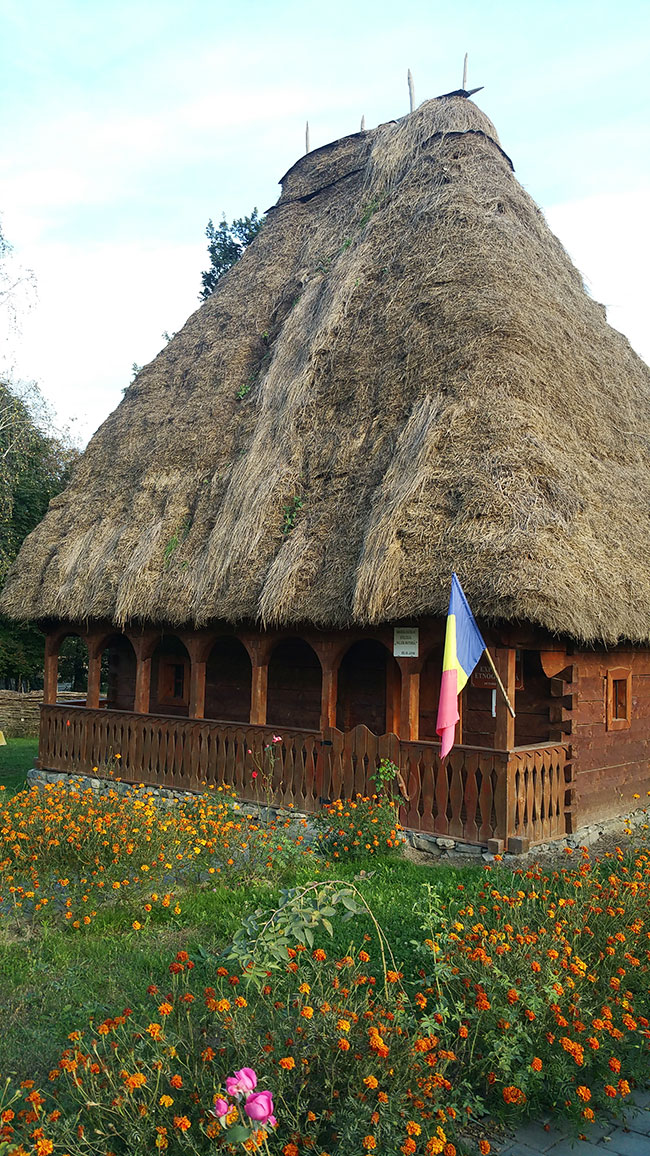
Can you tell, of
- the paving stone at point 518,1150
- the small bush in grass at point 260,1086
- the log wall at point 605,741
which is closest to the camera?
the small bush in grass at point 260,1086

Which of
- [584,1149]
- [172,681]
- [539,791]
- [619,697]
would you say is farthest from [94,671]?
[584,1149]

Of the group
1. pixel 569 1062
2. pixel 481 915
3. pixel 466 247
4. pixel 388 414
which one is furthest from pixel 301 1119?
pixel 466 247

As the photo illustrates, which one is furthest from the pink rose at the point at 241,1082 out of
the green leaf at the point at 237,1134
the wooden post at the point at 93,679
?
the wooden post at the point at 93,679

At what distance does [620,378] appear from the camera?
14.5 m

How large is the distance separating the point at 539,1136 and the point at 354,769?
6.23m

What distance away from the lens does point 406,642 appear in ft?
32.9

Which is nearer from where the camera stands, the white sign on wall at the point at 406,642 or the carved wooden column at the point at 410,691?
the white sign on wall at the point at 406,642

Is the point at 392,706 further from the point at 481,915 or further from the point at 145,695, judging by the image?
the point at 481,915

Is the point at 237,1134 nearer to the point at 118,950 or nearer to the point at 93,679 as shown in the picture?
the point at 118,950

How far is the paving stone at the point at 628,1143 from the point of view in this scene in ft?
13.3

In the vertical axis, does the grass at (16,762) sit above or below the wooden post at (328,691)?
below

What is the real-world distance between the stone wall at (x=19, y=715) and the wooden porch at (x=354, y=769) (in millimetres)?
13574

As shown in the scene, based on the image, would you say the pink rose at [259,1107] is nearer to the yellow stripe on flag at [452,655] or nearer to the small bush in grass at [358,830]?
the yellow stripe on flag at [452,655]

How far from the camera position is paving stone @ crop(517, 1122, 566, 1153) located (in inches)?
160
